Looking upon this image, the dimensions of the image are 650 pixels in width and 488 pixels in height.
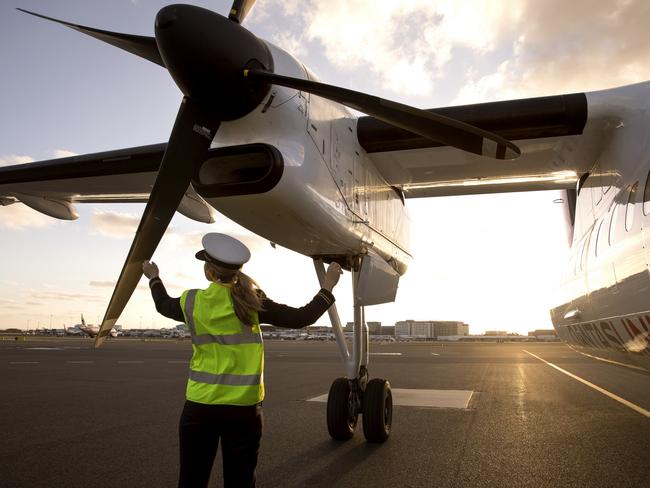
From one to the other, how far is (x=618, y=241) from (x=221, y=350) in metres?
3.66

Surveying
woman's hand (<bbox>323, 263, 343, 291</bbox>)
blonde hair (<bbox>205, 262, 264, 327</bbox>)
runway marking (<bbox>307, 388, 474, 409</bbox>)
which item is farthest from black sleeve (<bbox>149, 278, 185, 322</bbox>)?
runway marking (<bbox>307, 388, 474, 409</bbox>)

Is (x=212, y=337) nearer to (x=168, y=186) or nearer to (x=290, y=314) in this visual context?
(x=290, y=314)

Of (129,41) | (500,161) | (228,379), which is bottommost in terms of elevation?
(228,379)

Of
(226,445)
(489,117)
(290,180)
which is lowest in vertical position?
(226,445)

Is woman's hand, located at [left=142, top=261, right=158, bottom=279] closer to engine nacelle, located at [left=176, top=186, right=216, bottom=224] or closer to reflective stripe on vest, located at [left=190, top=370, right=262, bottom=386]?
reflective stripe on vest, located at [left=190, top=370, right=262, bottom=386]

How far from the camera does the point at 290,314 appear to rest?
2873 mm

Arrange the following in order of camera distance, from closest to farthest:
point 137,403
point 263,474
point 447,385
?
point 263,474
point 137,403
point 447,385

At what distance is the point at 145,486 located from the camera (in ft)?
13.3

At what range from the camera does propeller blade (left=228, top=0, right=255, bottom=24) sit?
12.9ft

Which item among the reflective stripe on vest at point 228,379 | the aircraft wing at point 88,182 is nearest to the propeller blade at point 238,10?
the aircraft wing at point 88,182

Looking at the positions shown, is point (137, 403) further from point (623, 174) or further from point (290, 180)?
point (623, 174)

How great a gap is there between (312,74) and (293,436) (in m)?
4.04

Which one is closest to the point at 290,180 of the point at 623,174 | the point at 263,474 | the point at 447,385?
the point at 263,474

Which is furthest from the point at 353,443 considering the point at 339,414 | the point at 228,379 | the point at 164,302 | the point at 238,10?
the point at 238,10
